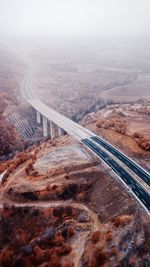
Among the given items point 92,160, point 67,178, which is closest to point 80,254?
point 67,178

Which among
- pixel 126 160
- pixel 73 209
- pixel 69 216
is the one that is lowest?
pixel 69 216

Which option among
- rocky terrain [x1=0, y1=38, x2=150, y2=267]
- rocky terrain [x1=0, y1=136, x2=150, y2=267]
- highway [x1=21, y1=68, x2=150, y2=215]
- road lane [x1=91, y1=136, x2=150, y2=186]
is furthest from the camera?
road lane [x1=91, y1=136, x2=150, y2=186]

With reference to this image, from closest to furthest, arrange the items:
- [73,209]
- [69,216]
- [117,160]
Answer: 1. [69,216]
2. [73,209]
3. [117,160]

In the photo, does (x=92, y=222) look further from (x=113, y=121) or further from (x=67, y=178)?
(x=113, y=121)

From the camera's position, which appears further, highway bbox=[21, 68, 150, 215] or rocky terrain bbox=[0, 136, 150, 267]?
highway bbox=[21, 68, 150, 215]

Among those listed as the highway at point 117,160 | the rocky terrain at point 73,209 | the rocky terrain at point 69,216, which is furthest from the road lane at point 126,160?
the rocky terrain at point 69,216

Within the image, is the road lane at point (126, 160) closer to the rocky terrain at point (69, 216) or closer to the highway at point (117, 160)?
the highway at point (117, 160)

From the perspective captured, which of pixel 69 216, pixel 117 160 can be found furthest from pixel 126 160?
pixel 69 216

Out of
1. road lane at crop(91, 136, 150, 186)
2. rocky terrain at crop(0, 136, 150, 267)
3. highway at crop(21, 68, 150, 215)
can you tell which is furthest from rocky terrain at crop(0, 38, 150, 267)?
road lane at crop(91, 136, 150, 186)

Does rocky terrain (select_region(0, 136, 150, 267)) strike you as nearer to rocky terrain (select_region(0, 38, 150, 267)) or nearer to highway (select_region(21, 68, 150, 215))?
rocky terrain (select_region(0, 38, 150, 267))

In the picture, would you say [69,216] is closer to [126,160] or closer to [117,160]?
[117,160]

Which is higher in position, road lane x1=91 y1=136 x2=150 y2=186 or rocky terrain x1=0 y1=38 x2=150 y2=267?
road lane x1=91 y1=136 x2=150 y2=186
